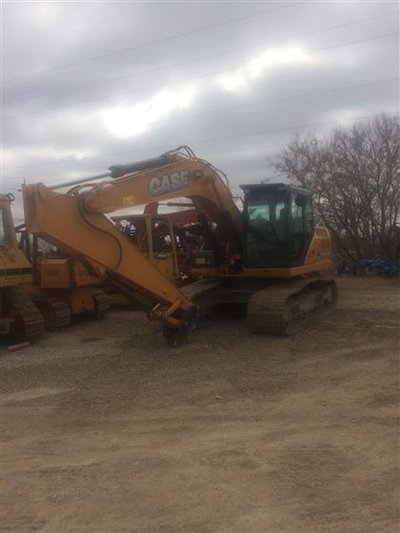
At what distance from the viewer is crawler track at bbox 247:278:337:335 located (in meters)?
10.4

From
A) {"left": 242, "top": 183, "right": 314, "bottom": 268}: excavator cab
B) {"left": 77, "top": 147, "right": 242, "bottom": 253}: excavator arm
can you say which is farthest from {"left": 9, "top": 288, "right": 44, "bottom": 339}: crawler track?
Result: {"left": 242, "top": 183, "right": 314, "bottom": 268}: excavator cab

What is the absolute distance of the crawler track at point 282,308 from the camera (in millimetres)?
10445

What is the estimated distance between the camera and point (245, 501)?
436 cm

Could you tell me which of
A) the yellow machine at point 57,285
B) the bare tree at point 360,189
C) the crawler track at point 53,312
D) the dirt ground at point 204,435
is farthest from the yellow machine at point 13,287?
the bare tree at point 360,189

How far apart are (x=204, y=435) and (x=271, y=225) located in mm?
6338

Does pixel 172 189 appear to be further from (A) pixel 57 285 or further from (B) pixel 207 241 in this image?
(A) pixel 57 285

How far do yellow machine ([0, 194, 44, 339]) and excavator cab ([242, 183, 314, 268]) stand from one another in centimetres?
423

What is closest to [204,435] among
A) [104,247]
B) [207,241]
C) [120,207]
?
[104,247]

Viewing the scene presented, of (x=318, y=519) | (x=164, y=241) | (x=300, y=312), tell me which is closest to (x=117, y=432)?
(x=318, y=519)

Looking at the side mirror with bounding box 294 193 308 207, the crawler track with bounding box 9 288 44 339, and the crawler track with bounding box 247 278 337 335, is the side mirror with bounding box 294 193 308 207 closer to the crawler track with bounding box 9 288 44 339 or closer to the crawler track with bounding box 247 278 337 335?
the crawler track with bounding box 247 278 337 335

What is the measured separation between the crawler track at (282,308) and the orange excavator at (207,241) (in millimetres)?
19

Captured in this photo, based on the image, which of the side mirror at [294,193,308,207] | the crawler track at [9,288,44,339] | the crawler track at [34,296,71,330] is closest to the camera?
the crawler track at [9,288,44,339]

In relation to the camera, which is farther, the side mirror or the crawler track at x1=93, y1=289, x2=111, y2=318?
the crawler track at x1=93, y1=289, x2=111, y2=318

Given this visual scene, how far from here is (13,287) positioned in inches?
428
